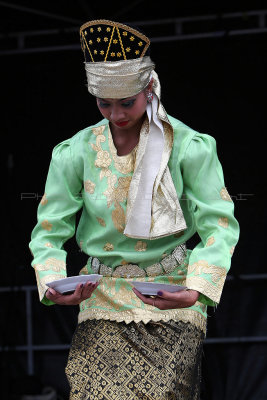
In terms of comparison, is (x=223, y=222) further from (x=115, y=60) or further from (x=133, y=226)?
(x=115, y=60)

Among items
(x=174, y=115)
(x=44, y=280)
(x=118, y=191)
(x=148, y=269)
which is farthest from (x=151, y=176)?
(x=174, y=115)

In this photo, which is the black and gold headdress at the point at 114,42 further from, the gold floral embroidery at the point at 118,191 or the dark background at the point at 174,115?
the dark background at the point at 174,115

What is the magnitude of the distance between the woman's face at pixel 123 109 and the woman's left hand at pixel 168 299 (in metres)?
0.66

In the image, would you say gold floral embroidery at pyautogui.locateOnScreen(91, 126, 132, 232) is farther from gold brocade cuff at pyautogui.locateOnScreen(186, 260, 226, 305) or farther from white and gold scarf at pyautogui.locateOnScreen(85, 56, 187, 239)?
gold brocade cuff at pyautogui.locateOnScreen(186, 260, 226, 305)

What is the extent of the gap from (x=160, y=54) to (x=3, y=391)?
206cm

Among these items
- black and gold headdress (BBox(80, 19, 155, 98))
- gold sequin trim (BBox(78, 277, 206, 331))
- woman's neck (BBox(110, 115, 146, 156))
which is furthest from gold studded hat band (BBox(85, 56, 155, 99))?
gold sequin trim (BBox(78, 277, 206, 331))

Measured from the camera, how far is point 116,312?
3.79 metres

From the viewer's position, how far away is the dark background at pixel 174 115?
5457mm

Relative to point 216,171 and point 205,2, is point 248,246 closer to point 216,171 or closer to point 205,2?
point 205,2

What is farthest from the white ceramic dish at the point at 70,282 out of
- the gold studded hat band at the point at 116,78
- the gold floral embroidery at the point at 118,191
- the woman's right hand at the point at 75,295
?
the gold studded hat band at the point at 116,78

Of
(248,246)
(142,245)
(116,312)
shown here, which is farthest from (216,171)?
(248,246)

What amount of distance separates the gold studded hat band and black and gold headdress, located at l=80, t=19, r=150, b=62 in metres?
0.02

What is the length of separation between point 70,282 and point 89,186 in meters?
0.49

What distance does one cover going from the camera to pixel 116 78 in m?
3.62
